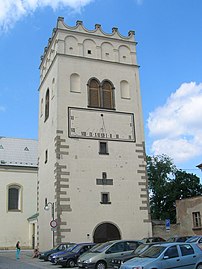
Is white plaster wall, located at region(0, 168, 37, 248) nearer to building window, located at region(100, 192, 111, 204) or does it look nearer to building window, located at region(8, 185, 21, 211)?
building window, located at region(8, 185, 21, 211)

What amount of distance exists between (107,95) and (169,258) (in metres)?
20.8

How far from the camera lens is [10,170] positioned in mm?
49438

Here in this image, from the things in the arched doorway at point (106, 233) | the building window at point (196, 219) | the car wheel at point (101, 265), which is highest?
the building window at point (196, 219)

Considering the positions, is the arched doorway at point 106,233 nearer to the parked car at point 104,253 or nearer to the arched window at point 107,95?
the parked car at point 104,253

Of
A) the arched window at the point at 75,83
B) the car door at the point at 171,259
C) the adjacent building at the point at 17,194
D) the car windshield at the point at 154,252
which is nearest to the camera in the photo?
the car door at the point at 171,259

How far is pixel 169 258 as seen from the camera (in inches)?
548

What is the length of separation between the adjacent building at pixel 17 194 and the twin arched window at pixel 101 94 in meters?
18.7

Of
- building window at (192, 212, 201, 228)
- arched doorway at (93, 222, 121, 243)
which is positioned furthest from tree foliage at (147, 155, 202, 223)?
arched doorway at (93, 222, 121, 243)

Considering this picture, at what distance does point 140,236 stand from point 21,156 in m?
26.8

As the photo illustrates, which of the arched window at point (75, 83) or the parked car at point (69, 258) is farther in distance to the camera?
the arched window at point (75, 83)

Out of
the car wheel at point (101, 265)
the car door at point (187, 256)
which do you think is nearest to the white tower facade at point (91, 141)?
the car wheel at point (101, 265)

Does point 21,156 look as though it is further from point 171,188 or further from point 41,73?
point 171,188

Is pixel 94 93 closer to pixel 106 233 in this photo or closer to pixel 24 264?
pixel 106 233

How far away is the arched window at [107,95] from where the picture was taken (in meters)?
32.6
